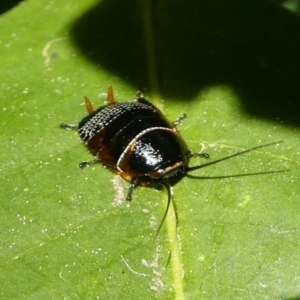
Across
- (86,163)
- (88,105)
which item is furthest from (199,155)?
(88,105)

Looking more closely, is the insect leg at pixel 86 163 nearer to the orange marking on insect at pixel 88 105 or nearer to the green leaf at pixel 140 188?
the green leaf at pixel 140 188

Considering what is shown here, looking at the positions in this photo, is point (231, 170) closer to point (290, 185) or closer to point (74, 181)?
point (290, 185)

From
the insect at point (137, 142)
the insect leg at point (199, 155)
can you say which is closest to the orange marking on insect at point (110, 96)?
the insect at point (137, 142)

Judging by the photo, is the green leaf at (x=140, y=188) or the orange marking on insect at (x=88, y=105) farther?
the orange marking on insect at (x=88, y=105)

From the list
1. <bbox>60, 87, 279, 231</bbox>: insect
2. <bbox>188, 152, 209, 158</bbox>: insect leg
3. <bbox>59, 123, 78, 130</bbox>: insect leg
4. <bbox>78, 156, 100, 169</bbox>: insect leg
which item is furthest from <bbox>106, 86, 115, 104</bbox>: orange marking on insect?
<bbox>188, 152, 209, 158</bbox>: insect leg

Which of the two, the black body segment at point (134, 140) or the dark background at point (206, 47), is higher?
the dark background at point (206, 47)

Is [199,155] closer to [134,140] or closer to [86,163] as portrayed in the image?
[134,140]
